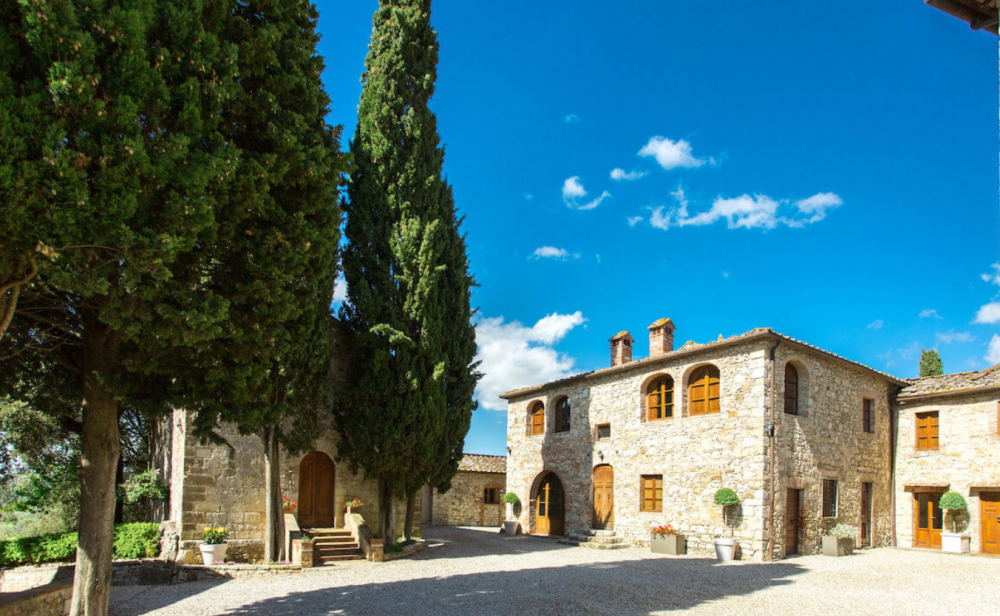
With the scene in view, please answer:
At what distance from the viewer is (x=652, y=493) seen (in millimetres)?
18547

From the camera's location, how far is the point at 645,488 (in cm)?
1881

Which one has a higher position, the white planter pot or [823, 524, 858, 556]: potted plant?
the white planter pot

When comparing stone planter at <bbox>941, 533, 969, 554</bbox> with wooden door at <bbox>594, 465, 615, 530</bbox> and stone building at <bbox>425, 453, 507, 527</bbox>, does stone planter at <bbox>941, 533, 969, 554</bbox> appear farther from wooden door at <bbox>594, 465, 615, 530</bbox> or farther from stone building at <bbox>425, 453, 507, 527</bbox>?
stone building at <bbox>425, 453, 507, 527</bbox>

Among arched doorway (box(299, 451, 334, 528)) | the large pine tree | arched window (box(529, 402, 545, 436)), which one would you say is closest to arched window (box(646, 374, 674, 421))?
arched window (box(529, 402, 545, 436))

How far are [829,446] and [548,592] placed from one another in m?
10.4

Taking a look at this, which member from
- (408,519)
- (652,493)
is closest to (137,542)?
(408,519)

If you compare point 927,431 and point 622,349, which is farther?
point 622,349

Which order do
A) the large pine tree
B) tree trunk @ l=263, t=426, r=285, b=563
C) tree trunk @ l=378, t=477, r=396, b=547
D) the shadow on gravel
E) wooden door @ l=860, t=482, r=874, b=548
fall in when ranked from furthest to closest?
wooden door @ l=860, t=482, r=874, b=548, tree trunk @ l=378, t=477, r=396, b=547, the large pine tree, tree trunk @ l=263, t=426, r=285, b=563, the shadow on gravel

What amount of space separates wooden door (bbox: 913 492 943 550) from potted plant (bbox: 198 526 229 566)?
1862 centimetres

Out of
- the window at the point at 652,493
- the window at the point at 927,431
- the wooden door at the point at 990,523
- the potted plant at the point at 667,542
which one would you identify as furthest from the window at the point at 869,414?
the potted plant at the point at 667,542

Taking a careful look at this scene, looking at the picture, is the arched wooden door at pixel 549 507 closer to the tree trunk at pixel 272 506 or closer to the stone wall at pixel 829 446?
the stone wall at pixel 829 446

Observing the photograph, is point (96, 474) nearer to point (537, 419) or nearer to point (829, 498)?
point (537, 419)

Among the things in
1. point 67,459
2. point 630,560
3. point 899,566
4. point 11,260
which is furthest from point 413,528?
point 11,260

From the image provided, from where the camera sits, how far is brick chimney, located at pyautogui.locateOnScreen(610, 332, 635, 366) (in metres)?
21.4
